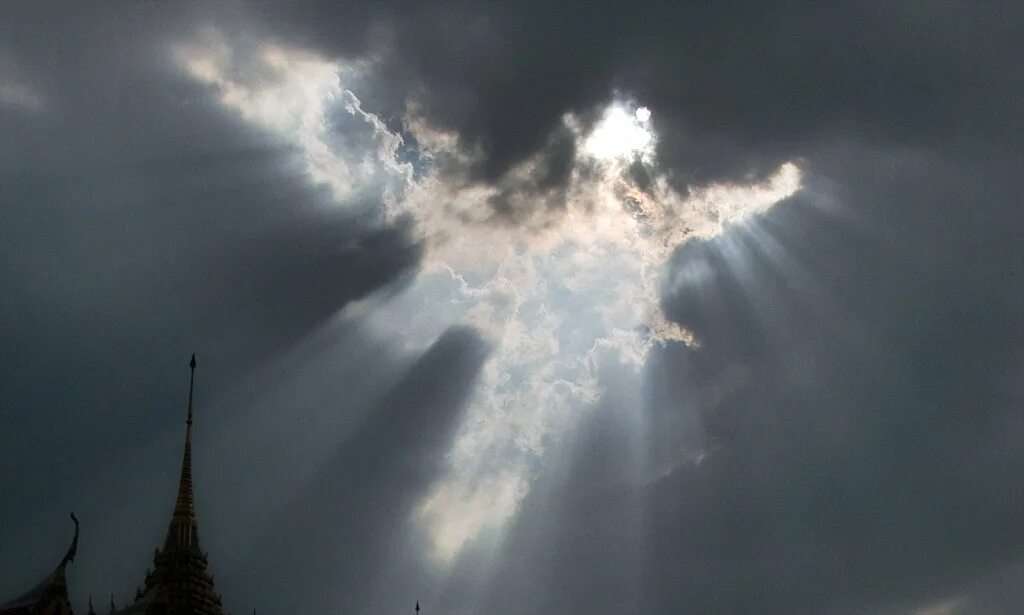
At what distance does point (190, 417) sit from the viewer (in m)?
123

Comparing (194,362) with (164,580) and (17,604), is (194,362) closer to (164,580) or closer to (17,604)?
(164,580)

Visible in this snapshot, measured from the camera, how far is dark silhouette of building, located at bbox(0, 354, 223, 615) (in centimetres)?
9906

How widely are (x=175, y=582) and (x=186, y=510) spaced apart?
10.6 meters

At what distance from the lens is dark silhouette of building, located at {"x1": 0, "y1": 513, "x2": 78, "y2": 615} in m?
97.1

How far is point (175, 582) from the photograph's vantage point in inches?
4250

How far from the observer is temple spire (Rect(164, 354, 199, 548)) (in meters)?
114

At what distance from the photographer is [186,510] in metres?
117

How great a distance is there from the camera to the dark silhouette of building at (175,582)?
9906 cm

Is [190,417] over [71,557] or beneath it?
over

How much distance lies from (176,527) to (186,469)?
24.5 ft

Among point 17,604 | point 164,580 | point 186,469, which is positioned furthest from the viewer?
point 186,469

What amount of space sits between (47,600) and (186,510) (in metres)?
20.4

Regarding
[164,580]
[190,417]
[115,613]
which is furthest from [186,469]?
[115,613]

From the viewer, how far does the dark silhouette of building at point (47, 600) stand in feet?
319
